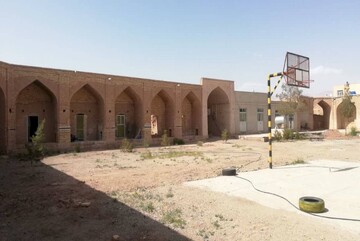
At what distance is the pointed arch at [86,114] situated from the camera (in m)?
23.2

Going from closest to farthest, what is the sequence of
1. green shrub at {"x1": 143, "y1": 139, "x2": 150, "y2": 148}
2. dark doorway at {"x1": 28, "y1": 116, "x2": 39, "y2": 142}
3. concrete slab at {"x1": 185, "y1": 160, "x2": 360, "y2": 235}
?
concrete slab at {"x1": 185, "y1": 160, "x2": 360, "y2": 235} < dark doorway at {"x1": 28, "y1": 116, "x2": 39, "y2": 142} < green shrub at {"x1": 143, "y1": 139, "x2": 150, "y2": 148}

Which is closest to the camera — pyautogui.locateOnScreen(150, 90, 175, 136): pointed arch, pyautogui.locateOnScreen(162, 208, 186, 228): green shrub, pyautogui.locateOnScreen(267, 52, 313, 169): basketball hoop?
pyautogui.locateOnScreen(162, 208, 186, 228): green shrub

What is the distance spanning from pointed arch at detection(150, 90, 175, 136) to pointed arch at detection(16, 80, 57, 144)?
364 inches

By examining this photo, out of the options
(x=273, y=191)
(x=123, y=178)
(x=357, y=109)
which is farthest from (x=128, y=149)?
(x=357, y=109)

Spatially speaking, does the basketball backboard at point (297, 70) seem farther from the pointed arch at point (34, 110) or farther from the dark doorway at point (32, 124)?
the dark doorway at point (32, 124)

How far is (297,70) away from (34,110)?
1710cm

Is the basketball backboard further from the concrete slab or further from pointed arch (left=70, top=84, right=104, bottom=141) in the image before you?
pointed arch (left=70, top=84, right=104, bottom=141)

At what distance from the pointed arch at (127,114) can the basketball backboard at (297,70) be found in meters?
13.8

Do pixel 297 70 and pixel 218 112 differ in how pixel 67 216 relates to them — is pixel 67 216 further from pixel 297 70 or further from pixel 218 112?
pixel 218 112

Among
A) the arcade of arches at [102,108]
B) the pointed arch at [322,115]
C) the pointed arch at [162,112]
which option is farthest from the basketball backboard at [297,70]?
the pointed arch at [322,115]

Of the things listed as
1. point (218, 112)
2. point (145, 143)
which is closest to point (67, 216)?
point (145, 143)

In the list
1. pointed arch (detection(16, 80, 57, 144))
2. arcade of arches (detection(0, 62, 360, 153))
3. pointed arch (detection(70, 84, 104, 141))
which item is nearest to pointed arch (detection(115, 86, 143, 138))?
arcade of arches (detection(0, 62, 360, 153))

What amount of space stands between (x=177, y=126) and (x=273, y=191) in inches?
786

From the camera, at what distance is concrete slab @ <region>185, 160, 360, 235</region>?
6.56 metres
